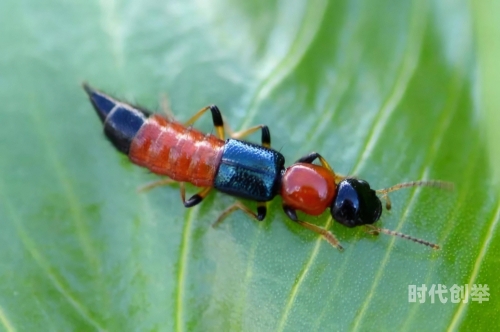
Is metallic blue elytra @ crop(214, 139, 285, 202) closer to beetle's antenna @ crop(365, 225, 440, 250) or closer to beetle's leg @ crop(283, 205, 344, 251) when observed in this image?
beetle's leg @ crop(283, 205, 344, 251)

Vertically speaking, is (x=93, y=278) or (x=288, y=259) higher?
(x=288, y=259)

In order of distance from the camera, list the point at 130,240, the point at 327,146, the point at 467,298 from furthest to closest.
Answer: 1. the point at 327,146
2. the point at 130,240
3. the point at 467,298

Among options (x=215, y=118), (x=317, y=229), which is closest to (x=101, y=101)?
(x=215, y=118)

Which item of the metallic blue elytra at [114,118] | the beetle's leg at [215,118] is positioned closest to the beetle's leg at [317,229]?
the beetle's leg at [215,118]

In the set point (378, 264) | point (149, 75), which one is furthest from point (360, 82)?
point (149, 75)

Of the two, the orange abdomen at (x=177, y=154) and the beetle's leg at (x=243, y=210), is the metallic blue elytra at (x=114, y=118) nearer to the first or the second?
the orange abdomen at (x=177, y=154)

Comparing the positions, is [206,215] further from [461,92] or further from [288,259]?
[461,92]

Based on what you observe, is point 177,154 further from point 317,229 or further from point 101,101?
point 317,229

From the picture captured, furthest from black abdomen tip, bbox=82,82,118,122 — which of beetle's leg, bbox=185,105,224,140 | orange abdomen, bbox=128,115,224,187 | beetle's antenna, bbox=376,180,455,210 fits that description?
beetle's antenna, bbox=376,180,455,210
